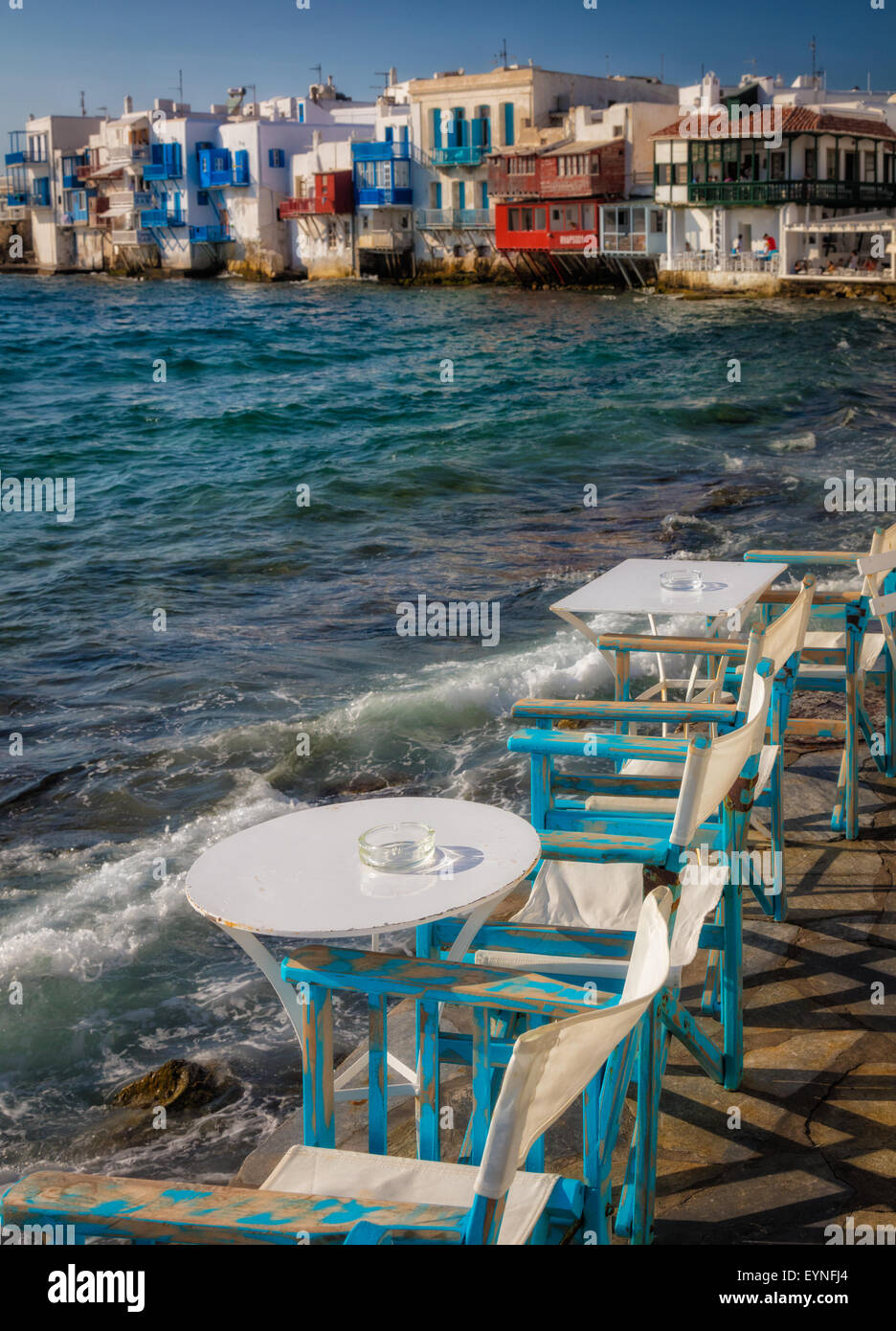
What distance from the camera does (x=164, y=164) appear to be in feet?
289

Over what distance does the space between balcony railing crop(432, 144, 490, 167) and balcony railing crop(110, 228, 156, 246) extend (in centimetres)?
2529

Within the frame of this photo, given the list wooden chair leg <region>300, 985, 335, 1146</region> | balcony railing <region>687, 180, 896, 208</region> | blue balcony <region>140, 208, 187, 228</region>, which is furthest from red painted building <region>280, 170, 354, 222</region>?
wooden chair leg <region>300, 985, 335, 1146</region>

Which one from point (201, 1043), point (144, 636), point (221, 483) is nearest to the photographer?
point (201, 1043)

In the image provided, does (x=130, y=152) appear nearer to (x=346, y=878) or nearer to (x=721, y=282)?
(x=721, y=282)

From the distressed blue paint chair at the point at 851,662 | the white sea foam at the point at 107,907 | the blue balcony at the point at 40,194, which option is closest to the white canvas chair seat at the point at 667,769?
the distressed blue paint chair at the point at 851,662

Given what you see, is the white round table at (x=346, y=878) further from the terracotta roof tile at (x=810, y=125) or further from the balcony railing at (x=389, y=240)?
the balcony railing at (x=389, y=240)

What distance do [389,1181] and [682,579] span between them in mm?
3530

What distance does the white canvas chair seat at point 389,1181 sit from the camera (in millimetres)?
2307

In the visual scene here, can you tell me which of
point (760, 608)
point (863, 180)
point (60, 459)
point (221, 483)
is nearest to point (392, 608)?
point (760, 608)

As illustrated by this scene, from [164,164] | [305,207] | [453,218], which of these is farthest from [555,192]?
[164,164]

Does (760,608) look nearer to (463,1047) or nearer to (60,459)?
(463,1047)

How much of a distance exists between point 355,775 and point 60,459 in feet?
52.8

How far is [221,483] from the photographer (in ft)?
62.0
